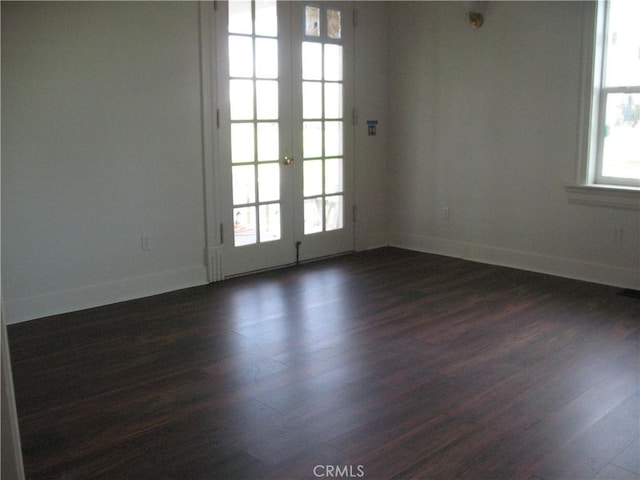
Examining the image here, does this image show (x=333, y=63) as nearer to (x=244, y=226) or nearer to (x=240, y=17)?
(x=240, y=17)

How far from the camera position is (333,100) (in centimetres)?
596

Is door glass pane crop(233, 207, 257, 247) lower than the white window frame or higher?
lower

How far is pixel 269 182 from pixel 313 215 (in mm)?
619

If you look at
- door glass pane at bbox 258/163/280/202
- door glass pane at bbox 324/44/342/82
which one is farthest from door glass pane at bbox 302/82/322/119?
door glass pane at bbox 258/163/280/202

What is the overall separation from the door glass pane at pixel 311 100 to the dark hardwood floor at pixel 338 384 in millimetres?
1598

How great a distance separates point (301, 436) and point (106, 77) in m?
2.85

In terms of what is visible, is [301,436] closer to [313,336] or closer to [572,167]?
[313,336]

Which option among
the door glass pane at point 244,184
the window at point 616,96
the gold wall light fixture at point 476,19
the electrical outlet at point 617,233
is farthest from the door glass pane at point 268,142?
the electrical outlet at point 617,233

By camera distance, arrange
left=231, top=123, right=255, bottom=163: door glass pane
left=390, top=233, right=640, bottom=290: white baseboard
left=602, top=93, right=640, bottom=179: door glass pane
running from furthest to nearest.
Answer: left=231, top=123, right=255, bottom=163: door glass pane
left=390, top=233, right=640, bottom=290: white baseboard
left=602, top=93, right=640, bottom=179: door glass pane

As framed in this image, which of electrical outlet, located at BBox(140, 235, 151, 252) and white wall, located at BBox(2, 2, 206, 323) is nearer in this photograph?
white wall, located at BBox(2, 2, 206, 323)

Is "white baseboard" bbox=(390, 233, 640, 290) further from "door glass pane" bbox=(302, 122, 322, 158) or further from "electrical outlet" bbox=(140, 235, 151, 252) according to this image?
"electrical outlet" bbox=(140, 235, 151, 252)

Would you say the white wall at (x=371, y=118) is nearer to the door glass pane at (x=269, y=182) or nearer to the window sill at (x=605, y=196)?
the door glass pane at (x=269, y=182)

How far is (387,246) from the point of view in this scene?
6570 mm

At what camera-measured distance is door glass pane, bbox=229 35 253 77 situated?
5.13m
